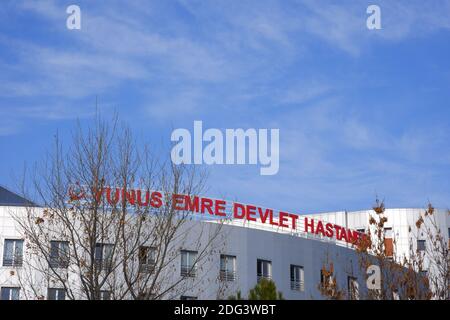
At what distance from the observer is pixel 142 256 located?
25641 millimetres

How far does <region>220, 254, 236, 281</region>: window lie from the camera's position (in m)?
44.3

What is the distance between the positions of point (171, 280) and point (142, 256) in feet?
55.0

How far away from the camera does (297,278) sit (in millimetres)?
48250

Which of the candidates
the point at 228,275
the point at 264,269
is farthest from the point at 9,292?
the point at 264,269

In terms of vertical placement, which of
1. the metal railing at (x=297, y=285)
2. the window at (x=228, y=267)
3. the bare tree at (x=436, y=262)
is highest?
the window at (x=228, y=267)

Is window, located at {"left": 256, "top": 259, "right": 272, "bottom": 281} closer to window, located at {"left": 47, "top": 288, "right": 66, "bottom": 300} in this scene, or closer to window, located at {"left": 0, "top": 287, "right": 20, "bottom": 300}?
window, located at {"left": 47, "top": 288, "right": 66, "bottom": 300}

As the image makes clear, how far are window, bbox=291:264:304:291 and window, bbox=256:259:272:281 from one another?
2.02 meters

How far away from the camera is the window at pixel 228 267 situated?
44.3 meters

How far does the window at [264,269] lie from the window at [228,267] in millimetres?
1940

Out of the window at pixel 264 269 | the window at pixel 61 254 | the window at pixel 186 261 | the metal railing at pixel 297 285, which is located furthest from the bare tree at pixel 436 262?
the metal railing at pixel 297 285

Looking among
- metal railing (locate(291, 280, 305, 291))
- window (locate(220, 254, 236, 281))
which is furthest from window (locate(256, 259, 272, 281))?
metal railing (locate(291, 280, 305, 291))

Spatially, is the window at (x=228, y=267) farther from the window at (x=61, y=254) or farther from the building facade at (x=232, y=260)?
the window at (x=61, y=254)
